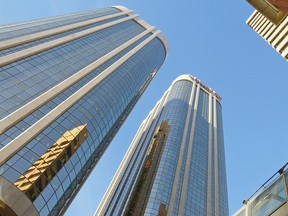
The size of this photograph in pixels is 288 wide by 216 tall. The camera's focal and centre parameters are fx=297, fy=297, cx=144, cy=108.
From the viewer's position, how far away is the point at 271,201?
1564 centimetres

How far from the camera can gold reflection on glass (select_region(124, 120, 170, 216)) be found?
8284cm

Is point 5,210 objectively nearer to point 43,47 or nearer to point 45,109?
point 45,109

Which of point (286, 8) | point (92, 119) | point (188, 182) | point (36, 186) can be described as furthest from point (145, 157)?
point (286, 8)

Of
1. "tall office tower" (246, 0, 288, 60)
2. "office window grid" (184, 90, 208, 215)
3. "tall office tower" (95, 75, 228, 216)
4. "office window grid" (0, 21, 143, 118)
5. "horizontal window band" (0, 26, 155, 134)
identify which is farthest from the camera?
"office window grid" (184, 90, 208, 215)

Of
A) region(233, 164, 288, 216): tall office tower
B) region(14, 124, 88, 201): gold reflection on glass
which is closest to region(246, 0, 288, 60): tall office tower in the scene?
region(233, 164, 288, 216): tall office tower

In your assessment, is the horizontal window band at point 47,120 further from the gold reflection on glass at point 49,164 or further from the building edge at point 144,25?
the building edge at point 144,25

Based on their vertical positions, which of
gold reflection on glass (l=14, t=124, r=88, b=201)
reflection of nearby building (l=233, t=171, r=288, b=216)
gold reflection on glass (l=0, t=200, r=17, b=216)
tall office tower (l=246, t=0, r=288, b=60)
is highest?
tall office tower (l=246, t=0, r=288, b=60)

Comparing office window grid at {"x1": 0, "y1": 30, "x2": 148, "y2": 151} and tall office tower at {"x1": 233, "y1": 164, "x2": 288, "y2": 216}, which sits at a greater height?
office window grid at {"x1": 0, "y1": 30, "x2": 148, "y2": 151}

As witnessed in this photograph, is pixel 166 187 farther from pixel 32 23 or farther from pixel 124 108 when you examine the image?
pixel 32 23

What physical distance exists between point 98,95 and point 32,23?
29.3 meters

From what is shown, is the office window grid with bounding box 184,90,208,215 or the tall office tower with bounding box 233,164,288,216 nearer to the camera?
the tall office tower with bounding box 233,164,288,216

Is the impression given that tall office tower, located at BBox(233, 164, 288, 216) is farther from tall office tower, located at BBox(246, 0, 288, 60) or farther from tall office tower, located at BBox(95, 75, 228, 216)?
tall office tower, located at BBox(95, 75, 228, 216)

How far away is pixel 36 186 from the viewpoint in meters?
40.6

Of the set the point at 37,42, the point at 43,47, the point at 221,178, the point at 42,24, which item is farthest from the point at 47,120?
the point at 221,178
